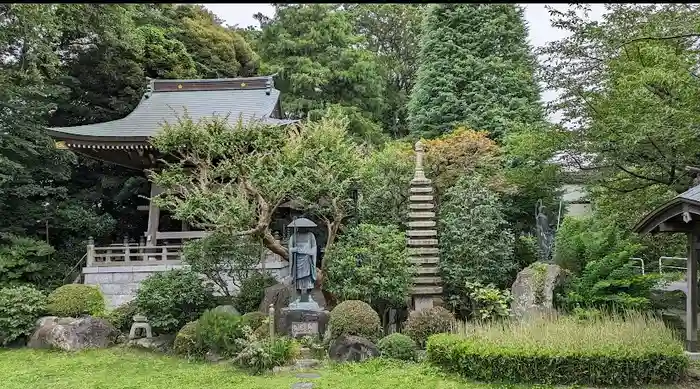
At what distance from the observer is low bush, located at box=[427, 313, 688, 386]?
21.2ft

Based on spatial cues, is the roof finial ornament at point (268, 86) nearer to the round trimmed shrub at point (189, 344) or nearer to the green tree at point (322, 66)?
the green tree at point (322, 66)

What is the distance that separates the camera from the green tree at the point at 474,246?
395 inches

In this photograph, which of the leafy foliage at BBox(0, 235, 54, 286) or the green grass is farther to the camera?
the leafy foliage at BBox(0, 235, 54, 286)

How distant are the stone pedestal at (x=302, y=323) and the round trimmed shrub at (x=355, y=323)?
507 mm

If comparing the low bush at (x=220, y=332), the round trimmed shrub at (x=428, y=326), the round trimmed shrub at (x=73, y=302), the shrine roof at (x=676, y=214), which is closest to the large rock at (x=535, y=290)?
the round trimmed shrub at (x=428, y=326)

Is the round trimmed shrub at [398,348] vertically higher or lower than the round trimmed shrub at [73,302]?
lower

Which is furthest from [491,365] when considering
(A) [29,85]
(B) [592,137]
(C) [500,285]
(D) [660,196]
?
(A) [29,85]

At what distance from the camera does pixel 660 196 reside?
995cm

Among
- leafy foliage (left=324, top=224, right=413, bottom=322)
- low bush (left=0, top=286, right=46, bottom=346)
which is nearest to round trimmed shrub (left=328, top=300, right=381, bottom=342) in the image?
leafy foliage (left=324, top=224, right=413, bottom=322)

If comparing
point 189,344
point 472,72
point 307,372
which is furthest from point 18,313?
point 472,72

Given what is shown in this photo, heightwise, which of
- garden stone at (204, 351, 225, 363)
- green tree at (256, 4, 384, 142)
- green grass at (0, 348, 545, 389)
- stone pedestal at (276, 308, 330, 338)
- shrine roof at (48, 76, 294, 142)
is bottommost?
green grass at (0, 348, 545, 389)

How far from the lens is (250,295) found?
33.4 ft

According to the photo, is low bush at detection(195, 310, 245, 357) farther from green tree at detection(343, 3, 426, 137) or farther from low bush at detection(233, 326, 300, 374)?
green tree at detection(343, 3, 426, 137)

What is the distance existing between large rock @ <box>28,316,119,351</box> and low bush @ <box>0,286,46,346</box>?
20 centimetres
